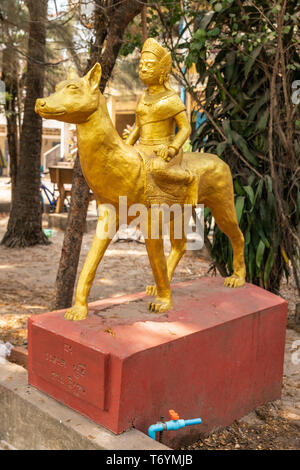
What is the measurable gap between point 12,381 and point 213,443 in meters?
1.24

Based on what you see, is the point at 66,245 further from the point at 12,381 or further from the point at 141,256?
the point at 141,256

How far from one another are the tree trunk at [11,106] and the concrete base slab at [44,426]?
5.96m

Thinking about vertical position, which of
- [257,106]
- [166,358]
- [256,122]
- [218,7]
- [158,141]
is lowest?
[166,358]

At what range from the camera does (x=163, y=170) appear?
2570 mm

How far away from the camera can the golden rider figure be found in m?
2.57

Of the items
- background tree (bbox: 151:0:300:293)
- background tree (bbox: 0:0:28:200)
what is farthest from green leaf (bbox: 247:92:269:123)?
background tree (bbox: 0:0:28:200)

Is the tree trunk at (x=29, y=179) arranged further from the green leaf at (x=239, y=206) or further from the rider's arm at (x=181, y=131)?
the rider's arm at (x=181, y=131)

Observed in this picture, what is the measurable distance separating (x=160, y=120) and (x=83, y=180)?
1540 millimetres

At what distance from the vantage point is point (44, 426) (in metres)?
2.36

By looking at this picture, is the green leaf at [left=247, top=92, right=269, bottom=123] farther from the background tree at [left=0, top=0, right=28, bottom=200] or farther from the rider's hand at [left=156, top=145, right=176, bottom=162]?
the background tree at [left=0, top=0, right=28, bottom=200]

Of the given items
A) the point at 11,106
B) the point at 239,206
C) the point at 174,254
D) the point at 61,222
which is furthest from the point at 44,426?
the point at 11,106

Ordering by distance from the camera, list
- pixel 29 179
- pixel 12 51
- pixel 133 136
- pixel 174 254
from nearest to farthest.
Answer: pixel 133 136, pixel 174 254, pixel 12 51, pixel 29 179

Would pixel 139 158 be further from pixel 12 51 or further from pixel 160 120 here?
pixel 12 51

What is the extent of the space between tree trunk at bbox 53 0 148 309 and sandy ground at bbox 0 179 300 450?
0.60 m
